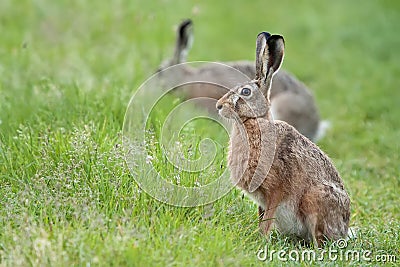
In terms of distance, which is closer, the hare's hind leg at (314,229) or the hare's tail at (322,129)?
the hare's hind leg at (314,229)

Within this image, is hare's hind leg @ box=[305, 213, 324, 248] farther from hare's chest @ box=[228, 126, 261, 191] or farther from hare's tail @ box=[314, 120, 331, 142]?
hare's tail @ box=[314, 120, 331, 142]

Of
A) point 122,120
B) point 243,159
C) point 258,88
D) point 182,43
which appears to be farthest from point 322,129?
point 243,159

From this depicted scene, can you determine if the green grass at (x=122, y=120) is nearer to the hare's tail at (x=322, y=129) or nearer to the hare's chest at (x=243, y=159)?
the hare's tail at (x=322, y=129)

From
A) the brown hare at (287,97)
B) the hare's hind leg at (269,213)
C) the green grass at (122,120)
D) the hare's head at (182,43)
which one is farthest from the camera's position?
the hare's head at (182,43)

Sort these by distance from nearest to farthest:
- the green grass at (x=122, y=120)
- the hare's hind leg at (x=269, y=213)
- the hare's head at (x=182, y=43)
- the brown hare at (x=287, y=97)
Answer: the green grass at (x=122, y=120)
the hare's hind leg at (x=269, y=213)
the brown hare at (x=287, y=97)
the hare's head at (x=182, y=43)

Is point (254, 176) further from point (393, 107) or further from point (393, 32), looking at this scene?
point (393, 32)

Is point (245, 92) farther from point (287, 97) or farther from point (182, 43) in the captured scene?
point (182, 43)

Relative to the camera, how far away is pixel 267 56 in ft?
17.6

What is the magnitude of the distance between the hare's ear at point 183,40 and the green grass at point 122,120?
0.99 ft

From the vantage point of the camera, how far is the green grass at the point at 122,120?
4.67 meters

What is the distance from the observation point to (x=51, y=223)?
474cm

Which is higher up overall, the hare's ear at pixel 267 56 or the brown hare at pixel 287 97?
the hare's ear at pixel 267 56

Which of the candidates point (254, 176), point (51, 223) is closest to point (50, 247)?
point (51, 223)

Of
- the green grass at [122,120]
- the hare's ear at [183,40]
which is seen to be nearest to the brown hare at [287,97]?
the hare's ear at [183,40]
